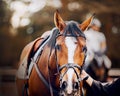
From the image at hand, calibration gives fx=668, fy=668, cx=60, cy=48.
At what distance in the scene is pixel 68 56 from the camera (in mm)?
2803

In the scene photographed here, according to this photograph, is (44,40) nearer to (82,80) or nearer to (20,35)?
(82,80)

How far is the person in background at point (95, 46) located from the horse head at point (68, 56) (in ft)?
3.02

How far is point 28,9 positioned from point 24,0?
10cm

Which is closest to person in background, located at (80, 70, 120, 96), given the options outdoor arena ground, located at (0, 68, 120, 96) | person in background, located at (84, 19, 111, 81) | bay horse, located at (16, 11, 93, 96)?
bay horse, located at (16, 11, 93, 96)

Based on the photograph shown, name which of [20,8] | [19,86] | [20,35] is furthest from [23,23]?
[19,86]

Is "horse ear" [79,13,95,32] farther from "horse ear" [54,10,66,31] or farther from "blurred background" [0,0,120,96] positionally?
"blurred background" [0,0,120,96]

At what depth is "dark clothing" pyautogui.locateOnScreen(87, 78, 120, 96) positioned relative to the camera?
3.05 metres

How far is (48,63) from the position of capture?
9.76ft

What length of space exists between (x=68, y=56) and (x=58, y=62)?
6cm

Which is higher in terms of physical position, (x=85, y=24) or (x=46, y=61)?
(x=85, y=24)

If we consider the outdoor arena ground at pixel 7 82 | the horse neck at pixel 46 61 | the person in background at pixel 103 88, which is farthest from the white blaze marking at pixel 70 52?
the outdoor arena ground at pixel 7 82

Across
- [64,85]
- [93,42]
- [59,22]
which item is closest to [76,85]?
[64,85]

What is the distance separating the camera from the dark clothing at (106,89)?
3.05m

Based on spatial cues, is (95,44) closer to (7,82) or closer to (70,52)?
(70,52)
